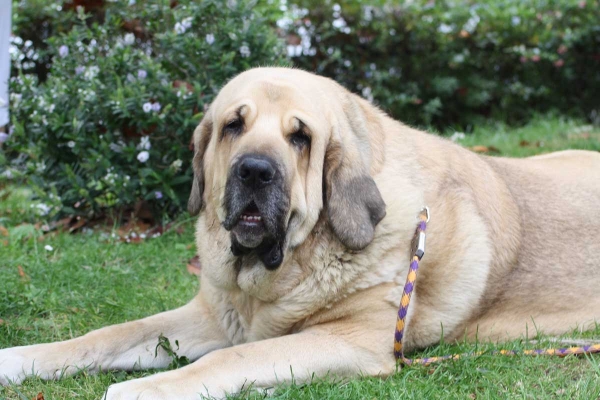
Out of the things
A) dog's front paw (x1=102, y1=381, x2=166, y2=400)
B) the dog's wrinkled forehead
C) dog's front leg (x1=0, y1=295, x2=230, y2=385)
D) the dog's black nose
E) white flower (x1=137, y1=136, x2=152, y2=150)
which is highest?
the dog's wrinkled forehead

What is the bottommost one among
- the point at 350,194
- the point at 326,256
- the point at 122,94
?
the point at 326,256

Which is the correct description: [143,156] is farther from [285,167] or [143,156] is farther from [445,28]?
[445,28]

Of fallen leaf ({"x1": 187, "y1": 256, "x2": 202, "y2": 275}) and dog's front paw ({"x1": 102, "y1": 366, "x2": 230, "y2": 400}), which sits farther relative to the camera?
fallen leaf ({"x1": 187, "y1": 256, "x2": 202, "y2": 275})

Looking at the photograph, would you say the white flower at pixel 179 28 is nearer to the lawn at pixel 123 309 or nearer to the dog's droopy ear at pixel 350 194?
the lawn at pixel 123 309

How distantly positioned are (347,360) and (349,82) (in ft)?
19.3

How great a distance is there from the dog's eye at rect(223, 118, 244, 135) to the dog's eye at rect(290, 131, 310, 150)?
0.75 feet

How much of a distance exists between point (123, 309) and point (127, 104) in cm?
169

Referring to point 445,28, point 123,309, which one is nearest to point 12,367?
point 123,309

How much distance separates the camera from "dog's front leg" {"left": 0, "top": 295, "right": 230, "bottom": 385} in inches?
123

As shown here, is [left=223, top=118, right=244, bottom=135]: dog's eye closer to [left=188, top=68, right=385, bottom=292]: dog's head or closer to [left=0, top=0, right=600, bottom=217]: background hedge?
[left=188, top=68, right=385, bottom=292]: dog's head

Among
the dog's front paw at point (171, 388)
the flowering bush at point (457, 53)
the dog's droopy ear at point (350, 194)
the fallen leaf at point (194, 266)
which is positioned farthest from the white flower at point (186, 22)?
the dog's front paw at point (171, 388)

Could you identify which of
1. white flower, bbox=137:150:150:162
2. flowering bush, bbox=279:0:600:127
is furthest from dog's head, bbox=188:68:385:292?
flowering bush, bbox=279:0:600:127

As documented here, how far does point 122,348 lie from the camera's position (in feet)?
10.9

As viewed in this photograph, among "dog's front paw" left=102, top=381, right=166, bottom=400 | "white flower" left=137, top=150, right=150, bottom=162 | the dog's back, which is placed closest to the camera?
"dog's front paw" left=102, top=381, right=166, bottom=400
